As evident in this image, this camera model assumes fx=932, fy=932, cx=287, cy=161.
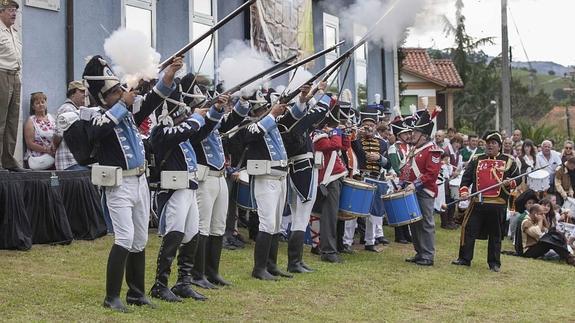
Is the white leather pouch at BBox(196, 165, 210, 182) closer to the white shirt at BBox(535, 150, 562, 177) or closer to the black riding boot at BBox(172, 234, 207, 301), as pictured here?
the black riding boot at BBox(172, 234, 207, 301)

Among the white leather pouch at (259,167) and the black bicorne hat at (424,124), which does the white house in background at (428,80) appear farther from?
the white leather pouch at (259,167)

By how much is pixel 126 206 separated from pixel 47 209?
3678 millimetres

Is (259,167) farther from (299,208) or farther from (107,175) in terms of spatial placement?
(107,175)

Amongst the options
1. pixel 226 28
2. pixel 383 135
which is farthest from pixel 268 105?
pixel 226 28

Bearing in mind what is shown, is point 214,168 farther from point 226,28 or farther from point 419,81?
point 419,81

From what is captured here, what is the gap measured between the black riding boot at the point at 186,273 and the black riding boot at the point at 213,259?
0.62 m

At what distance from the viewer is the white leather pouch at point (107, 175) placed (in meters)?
7.55

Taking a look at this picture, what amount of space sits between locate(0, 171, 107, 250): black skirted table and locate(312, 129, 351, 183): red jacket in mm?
2902

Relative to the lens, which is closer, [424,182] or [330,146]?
[330,146]

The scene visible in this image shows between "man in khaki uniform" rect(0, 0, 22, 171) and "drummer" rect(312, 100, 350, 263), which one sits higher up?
"man in khaki uniform" rect(0, 0, 22, 171)

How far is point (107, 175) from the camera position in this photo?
7566 mm

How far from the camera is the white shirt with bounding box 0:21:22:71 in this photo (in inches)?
437

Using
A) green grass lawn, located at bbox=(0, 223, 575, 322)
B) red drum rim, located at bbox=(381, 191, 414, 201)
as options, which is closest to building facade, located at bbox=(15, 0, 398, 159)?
red drum rim, located at bbox=(381, 191, 414, 201)

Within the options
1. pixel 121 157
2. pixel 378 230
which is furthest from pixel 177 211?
pixel 378 230
